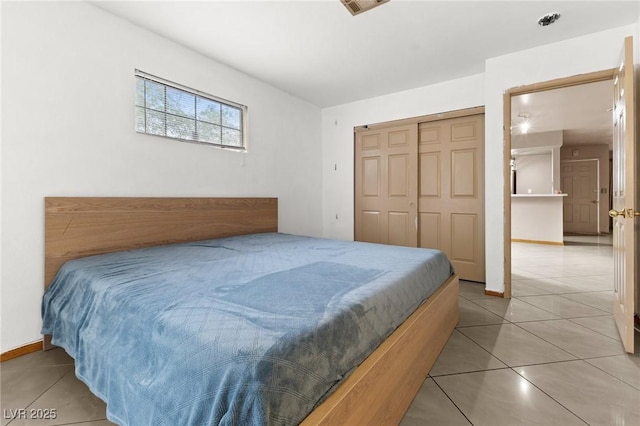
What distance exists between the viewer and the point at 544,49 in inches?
114

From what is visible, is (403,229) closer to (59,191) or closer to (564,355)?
(564,355)

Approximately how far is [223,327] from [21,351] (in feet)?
6.81

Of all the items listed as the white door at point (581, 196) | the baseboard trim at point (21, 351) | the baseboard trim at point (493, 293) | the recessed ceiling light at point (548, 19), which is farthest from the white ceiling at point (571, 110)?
the baseboard trim at point (21, 351)

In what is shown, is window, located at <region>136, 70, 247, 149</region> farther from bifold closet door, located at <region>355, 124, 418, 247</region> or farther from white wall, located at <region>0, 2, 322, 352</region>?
bifold closet door, located at <region>355, 124, 418, 247</region>

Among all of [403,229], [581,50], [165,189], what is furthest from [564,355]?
[165,189]

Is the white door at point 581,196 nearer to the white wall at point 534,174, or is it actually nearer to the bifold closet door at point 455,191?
the white wall at point 534,174

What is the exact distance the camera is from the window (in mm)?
2652

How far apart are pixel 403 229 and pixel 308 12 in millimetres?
2966

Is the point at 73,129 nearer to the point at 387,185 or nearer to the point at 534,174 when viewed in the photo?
the point at 387,185

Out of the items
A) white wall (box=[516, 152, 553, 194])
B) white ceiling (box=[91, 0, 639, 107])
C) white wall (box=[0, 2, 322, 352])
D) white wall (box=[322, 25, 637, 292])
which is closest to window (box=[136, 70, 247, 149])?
white wall (box=[0, 2, 322, 352])

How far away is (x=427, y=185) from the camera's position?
409cm

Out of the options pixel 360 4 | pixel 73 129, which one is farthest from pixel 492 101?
pixel 73 129

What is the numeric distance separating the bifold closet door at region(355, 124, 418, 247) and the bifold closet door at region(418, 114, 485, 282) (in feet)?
0.41

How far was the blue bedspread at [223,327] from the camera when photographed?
788 millimetres
